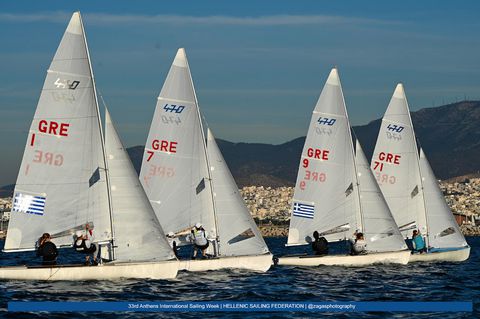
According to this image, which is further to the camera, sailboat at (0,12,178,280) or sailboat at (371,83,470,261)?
sailboat at (371,83,470,261)

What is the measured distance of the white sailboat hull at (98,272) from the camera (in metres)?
34.5

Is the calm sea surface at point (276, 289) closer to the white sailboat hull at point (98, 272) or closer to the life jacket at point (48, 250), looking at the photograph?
Answer: the white sailboat hull at point (98, 272)

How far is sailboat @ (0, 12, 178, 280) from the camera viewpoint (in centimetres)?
3594

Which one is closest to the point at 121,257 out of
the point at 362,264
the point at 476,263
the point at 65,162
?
the point at 65,162

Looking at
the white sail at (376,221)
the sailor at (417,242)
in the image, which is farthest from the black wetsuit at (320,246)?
the sailor at (417,242)

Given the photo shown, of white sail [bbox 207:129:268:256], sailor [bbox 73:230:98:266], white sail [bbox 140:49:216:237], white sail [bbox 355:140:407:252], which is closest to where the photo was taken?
sailor [bbox 73:230:98:266]

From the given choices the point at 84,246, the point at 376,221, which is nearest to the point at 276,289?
the point at 84,246

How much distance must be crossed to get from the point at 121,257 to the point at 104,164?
10.9ft

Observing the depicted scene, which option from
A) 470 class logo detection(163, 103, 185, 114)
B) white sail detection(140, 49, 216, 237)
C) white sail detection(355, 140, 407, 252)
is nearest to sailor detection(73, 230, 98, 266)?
white sail detection(140, 49, 216, 237)

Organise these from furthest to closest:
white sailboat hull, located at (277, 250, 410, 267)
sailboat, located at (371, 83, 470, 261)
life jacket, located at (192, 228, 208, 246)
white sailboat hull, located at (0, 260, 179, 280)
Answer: sailboat, located at (371, 83, 470, 261) → white sailboat hull, located at (277, 250, 410, 267) → life jacket, located at (192, 228, 208, 246) → white sailboat hull, located at (0, 260, 179, 280)

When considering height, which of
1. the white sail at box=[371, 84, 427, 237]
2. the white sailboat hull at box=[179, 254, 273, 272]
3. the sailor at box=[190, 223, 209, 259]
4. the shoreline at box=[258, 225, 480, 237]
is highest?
the shoreline at box=[258, 225, 480, 237]

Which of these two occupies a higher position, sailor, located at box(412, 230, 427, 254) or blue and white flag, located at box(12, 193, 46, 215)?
blue and white flag, located at box(12, 193, 46, 215)

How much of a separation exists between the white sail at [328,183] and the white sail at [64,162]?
14279 millimetres

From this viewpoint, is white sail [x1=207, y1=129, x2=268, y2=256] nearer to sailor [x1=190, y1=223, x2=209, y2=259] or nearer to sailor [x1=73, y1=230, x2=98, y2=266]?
sailor [x1=190, y1=223, x2=209, y2=259]
